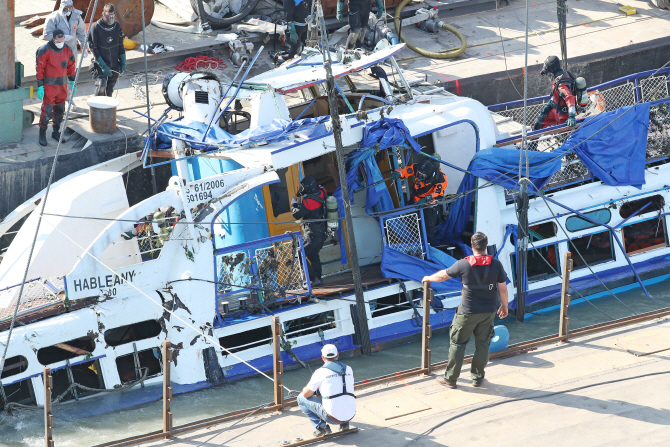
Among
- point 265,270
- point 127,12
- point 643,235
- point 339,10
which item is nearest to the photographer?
point 265,270

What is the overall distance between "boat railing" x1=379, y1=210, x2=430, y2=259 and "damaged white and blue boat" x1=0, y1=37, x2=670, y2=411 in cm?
2

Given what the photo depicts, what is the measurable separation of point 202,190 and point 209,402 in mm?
2356

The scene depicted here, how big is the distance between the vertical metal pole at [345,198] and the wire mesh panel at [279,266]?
0.63 metres

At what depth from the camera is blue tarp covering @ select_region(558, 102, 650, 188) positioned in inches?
424

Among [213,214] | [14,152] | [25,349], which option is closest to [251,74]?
[14,152]

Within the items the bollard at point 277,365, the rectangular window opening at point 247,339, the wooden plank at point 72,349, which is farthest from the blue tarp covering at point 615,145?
the wooden plank at point 72,349

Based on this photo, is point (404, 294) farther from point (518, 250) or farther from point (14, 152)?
point (14, 152)

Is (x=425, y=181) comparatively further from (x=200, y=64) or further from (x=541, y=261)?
(x=200, y=64)

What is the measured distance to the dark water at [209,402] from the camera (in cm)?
853

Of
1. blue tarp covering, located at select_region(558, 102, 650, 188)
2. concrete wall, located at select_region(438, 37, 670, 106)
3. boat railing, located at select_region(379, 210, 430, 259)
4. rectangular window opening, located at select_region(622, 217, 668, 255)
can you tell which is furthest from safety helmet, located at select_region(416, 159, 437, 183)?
concrete wall, located at select_region(438, 37, 670, 106)

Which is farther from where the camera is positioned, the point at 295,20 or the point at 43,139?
the point at 295,20

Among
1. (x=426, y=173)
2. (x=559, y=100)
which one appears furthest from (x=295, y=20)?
(x=426, y=173)

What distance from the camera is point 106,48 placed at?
507 inches

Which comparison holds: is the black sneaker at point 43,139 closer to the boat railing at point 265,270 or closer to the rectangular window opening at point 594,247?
the boat railing at point 265,270
